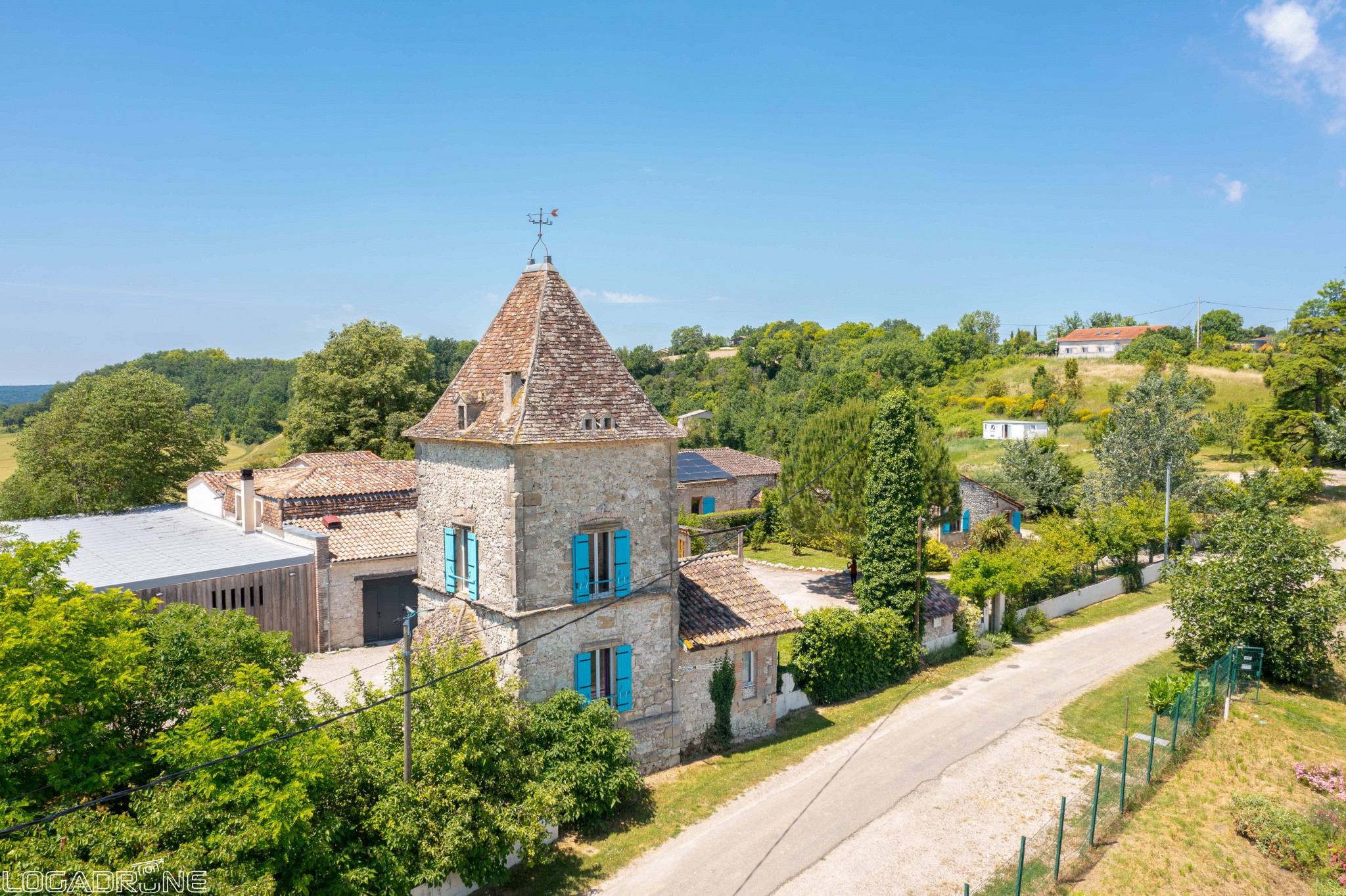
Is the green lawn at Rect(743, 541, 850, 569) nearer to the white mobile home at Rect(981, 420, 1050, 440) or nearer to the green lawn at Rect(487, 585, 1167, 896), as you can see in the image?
the green lawn at Rect(487, 585, 1167, 896)

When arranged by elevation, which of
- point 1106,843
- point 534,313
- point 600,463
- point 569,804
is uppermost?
point 534,313

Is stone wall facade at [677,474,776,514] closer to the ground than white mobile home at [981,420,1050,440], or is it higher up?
closer to the ground

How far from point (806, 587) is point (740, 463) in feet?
68.4

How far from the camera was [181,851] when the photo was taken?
11227 millimetres

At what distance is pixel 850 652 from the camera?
2622 cm

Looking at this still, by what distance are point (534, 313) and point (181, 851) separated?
45.0 feet

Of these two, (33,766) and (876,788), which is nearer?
(33,766)

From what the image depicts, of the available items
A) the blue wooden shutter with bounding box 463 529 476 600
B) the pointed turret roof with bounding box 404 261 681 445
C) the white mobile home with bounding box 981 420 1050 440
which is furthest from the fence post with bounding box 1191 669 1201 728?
the white mobile home with bounding box 981 420 1050 440

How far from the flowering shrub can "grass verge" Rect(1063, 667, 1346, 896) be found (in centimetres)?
26

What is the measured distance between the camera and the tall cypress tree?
2836cm

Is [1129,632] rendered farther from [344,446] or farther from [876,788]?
[344,446]

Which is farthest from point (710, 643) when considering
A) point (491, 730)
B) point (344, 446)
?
point (344, 446)

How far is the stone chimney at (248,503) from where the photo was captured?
3177 centimetres

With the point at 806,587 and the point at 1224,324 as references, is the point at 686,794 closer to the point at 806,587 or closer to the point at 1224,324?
the point at 806,587
